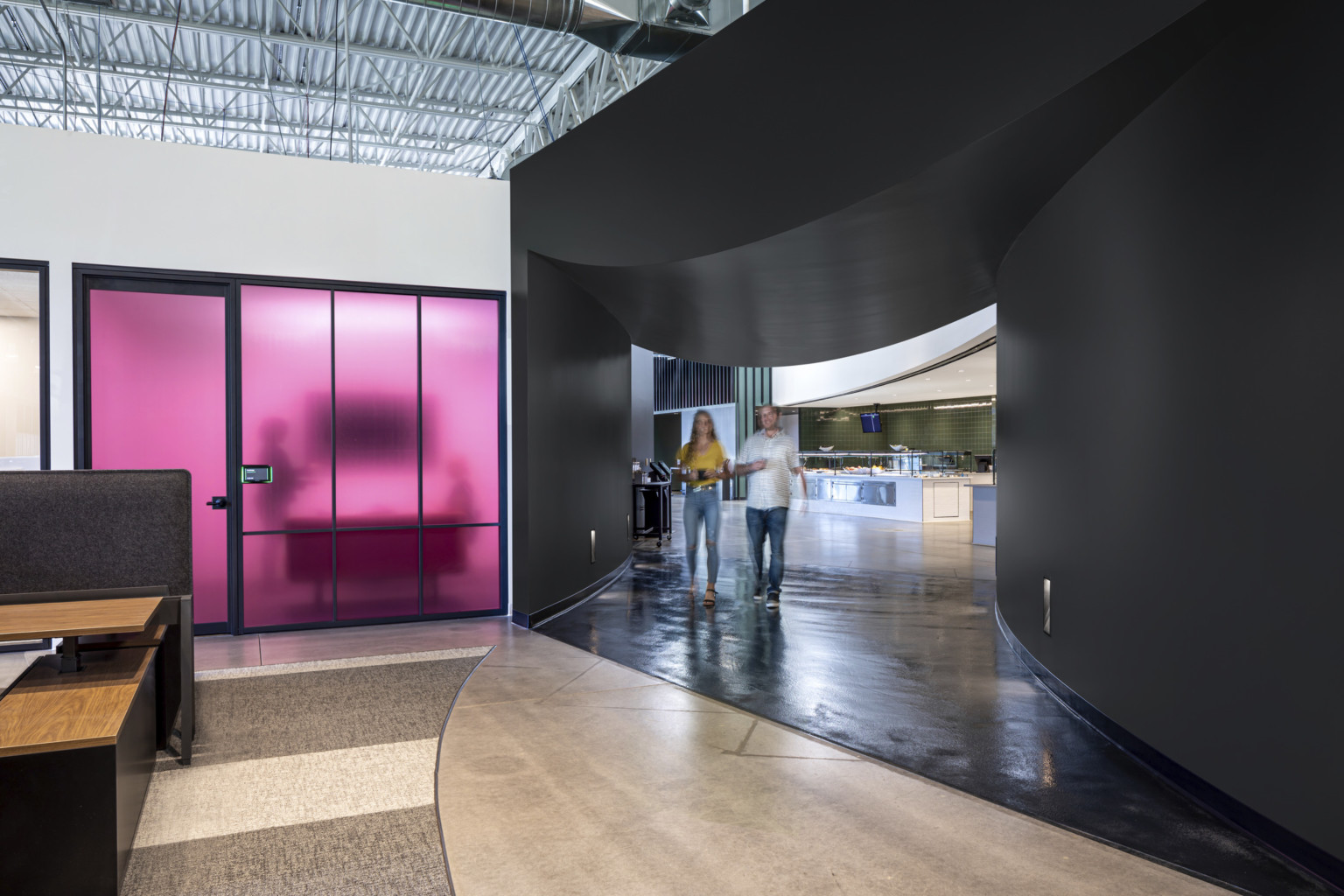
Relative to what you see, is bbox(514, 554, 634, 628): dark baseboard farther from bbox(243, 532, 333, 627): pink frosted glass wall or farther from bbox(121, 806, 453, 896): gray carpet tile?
bbox(121, 806, 453, 896): gray carpet tile

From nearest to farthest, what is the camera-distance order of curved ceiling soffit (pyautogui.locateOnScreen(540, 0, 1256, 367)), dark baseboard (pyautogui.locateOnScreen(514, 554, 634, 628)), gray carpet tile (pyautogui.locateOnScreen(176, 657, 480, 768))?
curved ceiling soffit (pyautogui.locateOnScreen(540, 0, 1256, 367)) < gray carpet tile (pyautogui.locateOnScreen(176, 657, 480, 768)) < dark baseboard (pyautogui.locateOnScreen(514, 554, 634, 628))

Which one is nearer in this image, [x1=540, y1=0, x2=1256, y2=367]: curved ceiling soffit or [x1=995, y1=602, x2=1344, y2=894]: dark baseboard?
[x1=995, y1=602, x2=1344, y2=894]: dark baseboard

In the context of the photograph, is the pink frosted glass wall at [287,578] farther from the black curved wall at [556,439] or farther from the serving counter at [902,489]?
the serving counter at [902,489]

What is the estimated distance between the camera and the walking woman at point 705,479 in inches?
258

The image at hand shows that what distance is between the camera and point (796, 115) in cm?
404

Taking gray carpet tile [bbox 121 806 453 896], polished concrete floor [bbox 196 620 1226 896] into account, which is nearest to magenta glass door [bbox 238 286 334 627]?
polished concrete floor [bbox 196 620 1226 896]

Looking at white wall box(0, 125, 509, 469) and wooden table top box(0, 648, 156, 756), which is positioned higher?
white wall box(0, 125, 509, 469)

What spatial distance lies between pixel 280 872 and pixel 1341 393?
3.44m

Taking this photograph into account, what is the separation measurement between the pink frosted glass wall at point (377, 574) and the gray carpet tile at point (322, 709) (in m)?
1.34

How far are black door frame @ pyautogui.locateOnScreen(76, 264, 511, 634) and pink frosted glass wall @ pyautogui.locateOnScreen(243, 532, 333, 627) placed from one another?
0.05 metres

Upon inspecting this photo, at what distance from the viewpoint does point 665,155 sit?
489 cm

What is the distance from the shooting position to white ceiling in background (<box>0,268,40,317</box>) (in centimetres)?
528

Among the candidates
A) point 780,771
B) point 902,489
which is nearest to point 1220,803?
point 780,771

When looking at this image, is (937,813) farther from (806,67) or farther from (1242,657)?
(806,67)
